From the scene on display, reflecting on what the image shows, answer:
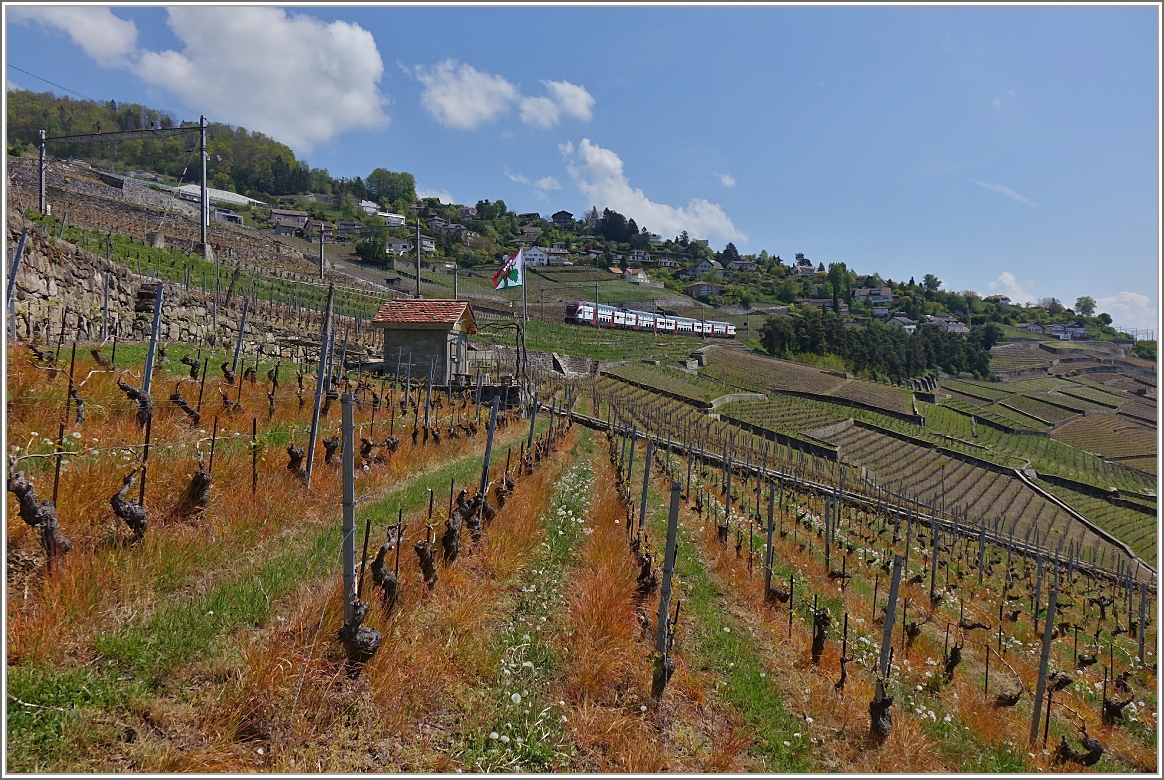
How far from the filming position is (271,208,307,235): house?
92713 millimetres

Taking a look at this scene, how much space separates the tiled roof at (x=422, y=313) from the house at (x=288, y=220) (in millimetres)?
82225

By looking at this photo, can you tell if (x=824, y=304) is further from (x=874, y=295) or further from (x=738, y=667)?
(x=738, y=667)

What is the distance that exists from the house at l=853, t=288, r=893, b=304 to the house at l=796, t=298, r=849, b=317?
59.1ft

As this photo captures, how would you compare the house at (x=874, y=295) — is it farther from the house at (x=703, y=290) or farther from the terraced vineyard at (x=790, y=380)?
the terraced vineyard at (x=790, y=380)

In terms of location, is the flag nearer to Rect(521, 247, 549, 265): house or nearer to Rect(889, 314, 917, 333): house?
Rect(521, 247, 549, 265): house

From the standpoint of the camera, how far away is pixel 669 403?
4191cm

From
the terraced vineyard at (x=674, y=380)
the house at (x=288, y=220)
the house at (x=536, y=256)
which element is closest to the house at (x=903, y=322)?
the house at (x=536, y=256)

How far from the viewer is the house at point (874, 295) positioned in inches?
6398

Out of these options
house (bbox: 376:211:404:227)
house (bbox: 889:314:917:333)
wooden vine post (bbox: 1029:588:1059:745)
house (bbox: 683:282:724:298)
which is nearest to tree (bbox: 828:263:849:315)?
house (bbox: 889:314:917:333)

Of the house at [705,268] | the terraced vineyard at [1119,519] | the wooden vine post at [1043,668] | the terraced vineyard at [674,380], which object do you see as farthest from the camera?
the house at [705,268]

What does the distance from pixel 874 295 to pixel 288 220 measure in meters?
156

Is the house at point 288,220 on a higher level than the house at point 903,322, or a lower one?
higher

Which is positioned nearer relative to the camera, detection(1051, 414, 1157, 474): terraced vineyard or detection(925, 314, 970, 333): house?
detection(1051, 414, 1157, 474): terraced vineyard

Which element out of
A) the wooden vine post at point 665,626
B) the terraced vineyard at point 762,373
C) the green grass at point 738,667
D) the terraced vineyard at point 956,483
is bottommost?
the terraced vineyard at point 956,483
